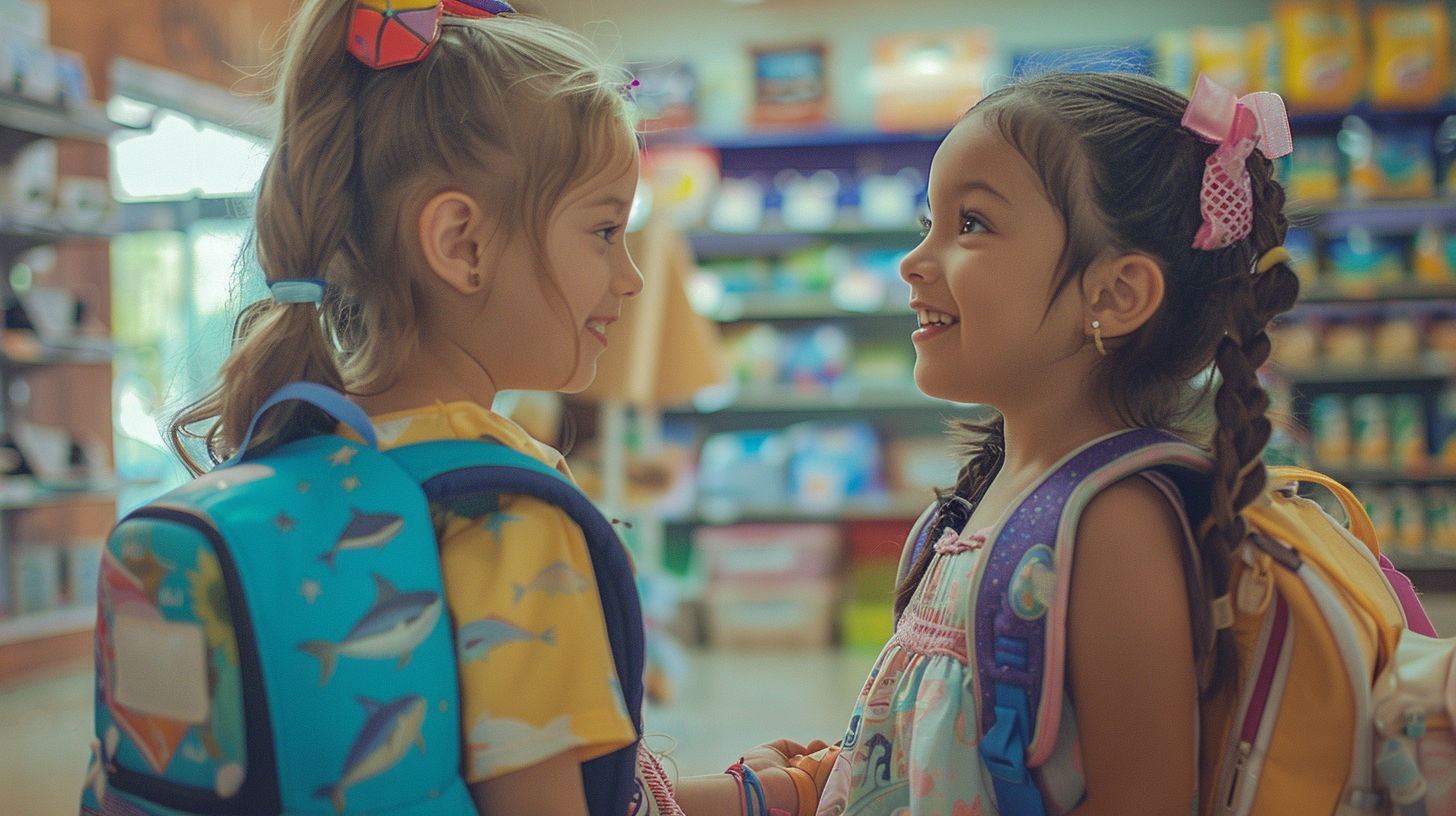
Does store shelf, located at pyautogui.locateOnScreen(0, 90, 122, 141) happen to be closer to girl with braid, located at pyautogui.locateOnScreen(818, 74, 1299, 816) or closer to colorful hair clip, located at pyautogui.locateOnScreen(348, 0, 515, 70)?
colorful hair clip, located at pyautogui.locateOnScreen(348, 0, 515, 70)

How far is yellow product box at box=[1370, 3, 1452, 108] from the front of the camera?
4484 millimetres

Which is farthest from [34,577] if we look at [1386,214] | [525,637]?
[1386,214]

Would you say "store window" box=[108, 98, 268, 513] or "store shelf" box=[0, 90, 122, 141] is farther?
"store window" box=[108, 98, 268, 513]

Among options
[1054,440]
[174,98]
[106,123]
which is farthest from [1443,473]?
[174,98]

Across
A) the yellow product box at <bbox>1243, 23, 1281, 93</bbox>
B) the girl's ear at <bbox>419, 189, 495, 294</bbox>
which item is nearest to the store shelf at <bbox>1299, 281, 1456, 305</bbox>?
the yellow product box at <bbox>1243, 23, 1281, 93</bbox>

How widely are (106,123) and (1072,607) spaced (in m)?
4.19

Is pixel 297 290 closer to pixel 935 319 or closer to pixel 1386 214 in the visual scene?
pixel 935 319

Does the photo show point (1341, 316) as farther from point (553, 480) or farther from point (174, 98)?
point (174, 98)

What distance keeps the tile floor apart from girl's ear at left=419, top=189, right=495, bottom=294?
77.8 inches

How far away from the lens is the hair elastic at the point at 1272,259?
83 centimetres

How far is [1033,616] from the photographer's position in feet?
2.71

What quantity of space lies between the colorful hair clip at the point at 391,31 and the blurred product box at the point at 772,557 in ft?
13.1

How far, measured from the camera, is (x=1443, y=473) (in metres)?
4.55

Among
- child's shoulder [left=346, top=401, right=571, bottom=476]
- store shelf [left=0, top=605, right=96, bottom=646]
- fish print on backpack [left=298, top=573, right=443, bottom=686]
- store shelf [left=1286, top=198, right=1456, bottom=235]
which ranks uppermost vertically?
store shelf [left=1286, top=198, right=1456, bottom=235]
